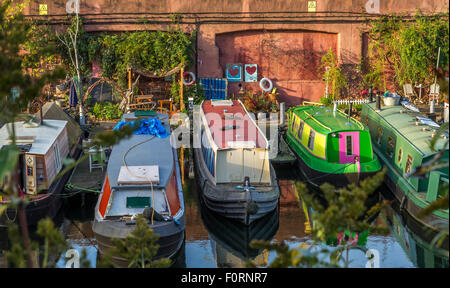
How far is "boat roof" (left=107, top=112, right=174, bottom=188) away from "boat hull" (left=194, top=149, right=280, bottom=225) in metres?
1.31

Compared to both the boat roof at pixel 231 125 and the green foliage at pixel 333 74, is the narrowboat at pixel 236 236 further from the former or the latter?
the green foliage at pixel 333 74

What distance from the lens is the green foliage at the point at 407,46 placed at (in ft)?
74.5

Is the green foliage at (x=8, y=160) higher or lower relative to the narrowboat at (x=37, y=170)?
higher

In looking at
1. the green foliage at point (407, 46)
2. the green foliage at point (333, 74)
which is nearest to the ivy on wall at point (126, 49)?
the green foliage at point (333, 74)

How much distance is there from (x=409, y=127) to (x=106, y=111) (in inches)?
447

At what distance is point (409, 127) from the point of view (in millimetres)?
16031

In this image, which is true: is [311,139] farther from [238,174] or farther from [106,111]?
[106,111]

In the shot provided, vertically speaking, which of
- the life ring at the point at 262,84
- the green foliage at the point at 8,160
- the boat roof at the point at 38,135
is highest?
the green foliage at the point at 8,160

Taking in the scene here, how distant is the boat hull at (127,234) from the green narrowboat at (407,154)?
18.3 ft

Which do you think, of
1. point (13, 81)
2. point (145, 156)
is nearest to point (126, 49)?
point (145, 156)

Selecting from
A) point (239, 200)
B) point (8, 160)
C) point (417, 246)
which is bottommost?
point (417, 246)

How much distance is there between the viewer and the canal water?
40.7 feet

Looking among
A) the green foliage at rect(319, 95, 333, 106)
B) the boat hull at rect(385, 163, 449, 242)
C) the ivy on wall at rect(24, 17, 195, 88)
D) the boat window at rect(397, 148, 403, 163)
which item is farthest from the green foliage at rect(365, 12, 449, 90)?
the boat hull at rect(385, 163, 449, 242)

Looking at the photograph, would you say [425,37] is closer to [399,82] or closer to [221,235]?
[399,82]
